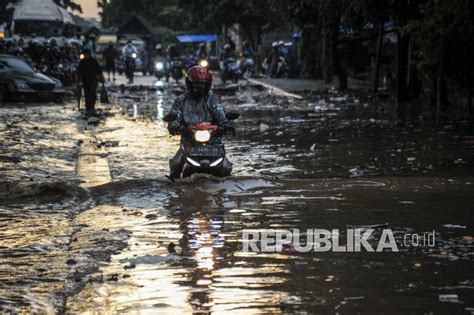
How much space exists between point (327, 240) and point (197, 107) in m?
3.22

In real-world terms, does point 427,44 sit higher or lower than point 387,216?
higher

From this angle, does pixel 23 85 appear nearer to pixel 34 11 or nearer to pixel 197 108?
pixel 34 11

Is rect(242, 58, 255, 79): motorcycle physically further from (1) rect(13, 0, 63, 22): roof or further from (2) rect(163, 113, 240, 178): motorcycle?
(2) rect(163, 113, 240, 178): motorcycle

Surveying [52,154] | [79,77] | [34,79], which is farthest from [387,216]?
[34,79]

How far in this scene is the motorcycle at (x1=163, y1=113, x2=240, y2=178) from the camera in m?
9.08

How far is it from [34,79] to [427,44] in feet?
44.1

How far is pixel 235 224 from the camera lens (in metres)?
7.60

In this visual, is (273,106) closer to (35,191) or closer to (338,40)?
(338,40)

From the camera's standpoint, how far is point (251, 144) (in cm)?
1491

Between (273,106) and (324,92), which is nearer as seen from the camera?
(273,106)

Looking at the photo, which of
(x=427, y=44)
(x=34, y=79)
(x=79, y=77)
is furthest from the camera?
(x=34, y=79)

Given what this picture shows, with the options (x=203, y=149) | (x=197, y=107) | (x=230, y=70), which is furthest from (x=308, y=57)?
(x=203, y=149)

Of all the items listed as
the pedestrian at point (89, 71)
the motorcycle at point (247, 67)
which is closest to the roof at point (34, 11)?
the motorcycle at point (247, 67)

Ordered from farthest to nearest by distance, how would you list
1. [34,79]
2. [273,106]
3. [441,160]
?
[34,79] < [273,106] < [441,160]
